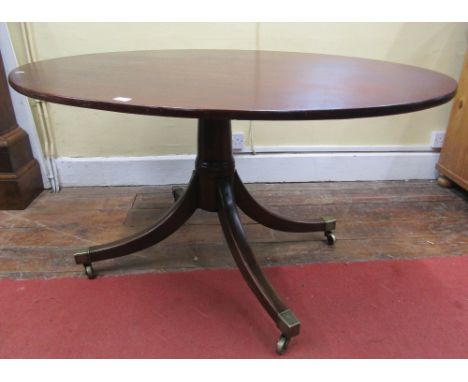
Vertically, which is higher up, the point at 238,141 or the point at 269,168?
the point at 238,141

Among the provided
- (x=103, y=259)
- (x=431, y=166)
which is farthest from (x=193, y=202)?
(x=431, y=166)

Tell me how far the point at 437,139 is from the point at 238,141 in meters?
1.10

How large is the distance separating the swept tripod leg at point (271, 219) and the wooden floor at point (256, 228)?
0.20ft

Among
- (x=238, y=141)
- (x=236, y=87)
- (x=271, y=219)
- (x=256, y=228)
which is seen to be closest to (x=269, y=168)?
(x=238, y=141)

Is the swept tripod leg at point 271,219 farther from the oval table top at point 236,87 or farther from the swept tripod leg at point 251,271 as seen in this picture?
the oval table top at point 236,87

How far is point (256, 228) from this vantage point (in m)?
1.60

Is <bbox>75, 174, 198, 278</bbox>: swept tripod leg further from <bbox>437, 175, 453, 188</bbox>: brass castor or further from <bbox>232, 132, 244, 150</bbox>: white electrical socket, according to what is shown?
<bbox>437, 175, 453, 188</bbox>: brass castor

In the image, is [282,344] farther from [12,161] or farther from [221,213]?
[12,161]

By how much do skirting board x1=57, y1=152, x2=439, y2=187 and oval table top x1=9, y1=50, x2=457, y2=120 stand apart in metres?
0.82

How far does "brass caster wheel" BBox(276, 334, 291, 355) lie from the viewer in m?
1.00

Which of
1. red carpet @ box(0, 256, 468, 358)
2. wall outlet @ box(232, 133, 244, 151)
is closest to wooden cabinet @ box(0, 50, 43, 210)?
red carpet @ box(0, 256, 468, 358)
